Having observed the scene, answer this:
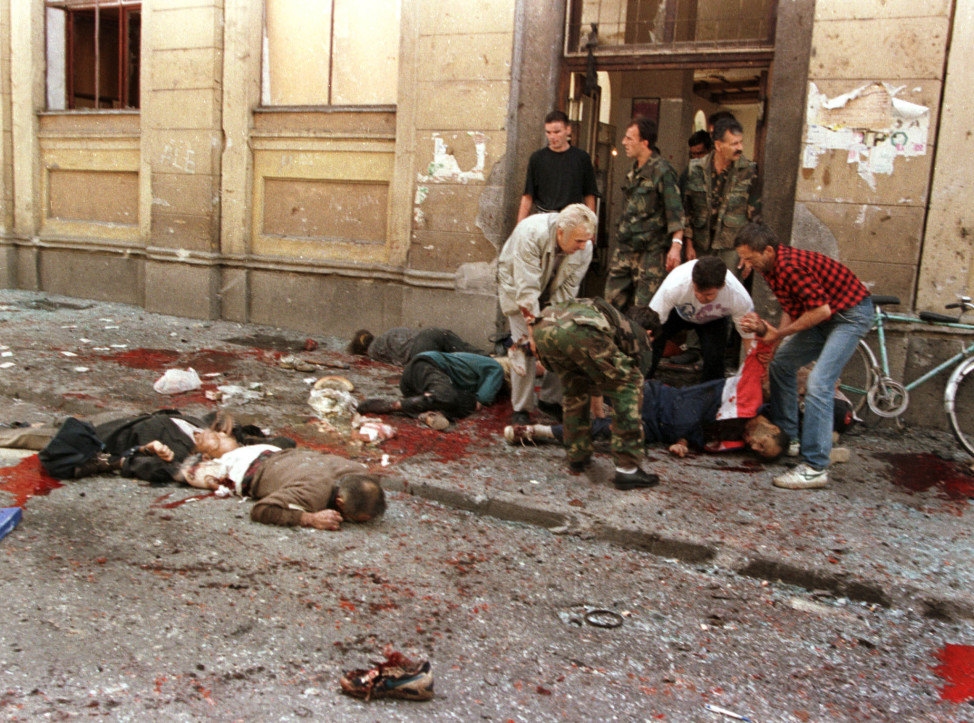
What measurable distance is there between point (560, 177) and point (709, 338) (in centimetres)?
194

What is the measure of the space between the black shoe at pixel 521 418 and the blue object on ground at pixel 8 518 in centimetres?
326

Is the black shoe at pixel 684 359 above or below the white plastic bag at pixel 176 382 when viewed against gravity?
above

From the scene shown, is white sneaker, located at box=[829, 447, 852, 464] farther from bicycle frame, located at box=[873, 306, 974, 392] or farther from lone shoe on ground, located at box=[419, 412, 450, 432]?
lone shoe on ground, located at box=[419, 412, 450, 432]

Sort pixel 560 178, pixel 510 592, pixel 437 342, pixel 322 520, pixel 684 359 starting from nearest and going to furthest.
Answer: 1. pixel 510 592
2. pixel 322 520
3. pixel 560 178
4. pixel 437 342
5. pixel 684 359

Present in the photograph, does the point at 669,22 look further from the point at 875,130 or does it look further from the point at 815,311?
the point at 815,311

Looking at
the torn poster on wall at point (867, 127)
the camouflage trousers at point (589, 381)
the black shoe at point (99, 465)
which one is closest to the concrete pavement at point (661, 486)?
the camouflage trousers at point (589, 381)

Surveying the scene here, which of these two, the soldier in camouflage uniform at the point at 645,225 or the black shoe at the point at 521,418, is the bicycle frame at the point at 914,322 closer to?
the soldier in camouflage uniform at the point at 645,225

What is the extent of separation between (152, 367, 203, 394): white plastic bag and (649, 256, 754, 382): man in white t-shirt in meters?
3.68

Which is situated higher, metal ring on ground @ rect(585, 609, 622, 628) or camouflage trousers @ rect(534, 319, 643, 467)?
camouflage trousers @ rect(534, 319, 643, 467)

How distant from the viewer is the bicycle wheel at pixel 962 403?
19.0ft

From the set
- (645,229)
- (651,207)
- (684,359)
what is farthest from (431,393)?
(684,359)

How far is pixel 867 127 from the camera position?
6.45m

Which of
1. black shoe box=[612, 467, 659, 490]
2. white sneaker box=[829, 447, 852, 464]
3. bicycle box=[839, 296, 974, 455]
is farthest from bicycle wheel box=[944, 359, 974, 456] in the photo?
black shoe box=[612, 467, 659, 490]

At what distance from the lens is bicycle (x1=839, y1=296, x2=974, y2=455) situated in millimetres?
5871
